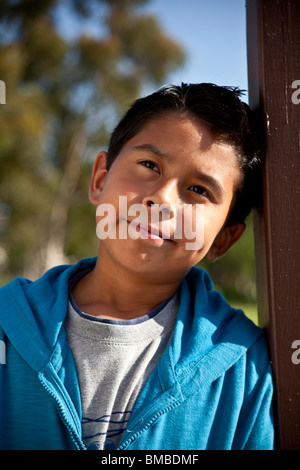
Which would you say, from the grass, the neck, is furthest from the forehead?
the grass

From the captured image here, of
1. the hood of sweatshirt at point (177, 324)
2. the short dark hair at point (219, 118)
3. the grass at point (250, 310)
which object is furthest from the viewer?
the grass at point (250, 310)

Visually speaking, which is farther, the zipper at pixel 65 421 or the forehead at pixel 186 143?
the forehead at pixel 186 143

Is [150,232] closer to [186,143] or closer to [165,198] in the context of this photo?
[165,198]

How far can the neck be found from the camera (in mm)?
1481

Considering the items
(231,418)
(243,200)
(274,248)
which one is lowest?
(231,418)

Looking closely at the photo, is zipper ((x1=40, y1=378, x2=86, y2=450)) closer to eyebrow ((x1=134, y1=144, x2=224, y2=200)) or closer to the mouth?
the mouth

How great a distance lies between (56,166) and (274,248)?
15201 millimetres

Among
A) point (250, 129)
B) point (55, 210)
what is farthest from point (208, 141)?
point (55, 210)

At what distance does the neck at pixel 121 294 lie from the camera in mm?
1481

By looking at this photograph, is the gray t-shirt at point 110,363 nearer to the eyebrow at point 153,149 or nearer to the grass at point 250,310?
the eyebrow at point 153,149

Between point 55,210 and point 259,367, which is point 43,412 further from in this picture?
point 55,210

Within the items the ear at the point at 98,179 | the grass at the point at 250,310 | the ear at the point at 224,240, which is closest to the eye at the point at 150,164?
the ear at the point at 98,179

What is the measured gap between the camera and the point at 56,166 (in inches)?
626

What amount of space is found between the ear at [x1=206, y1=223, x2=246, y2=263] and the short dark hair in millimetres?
37
